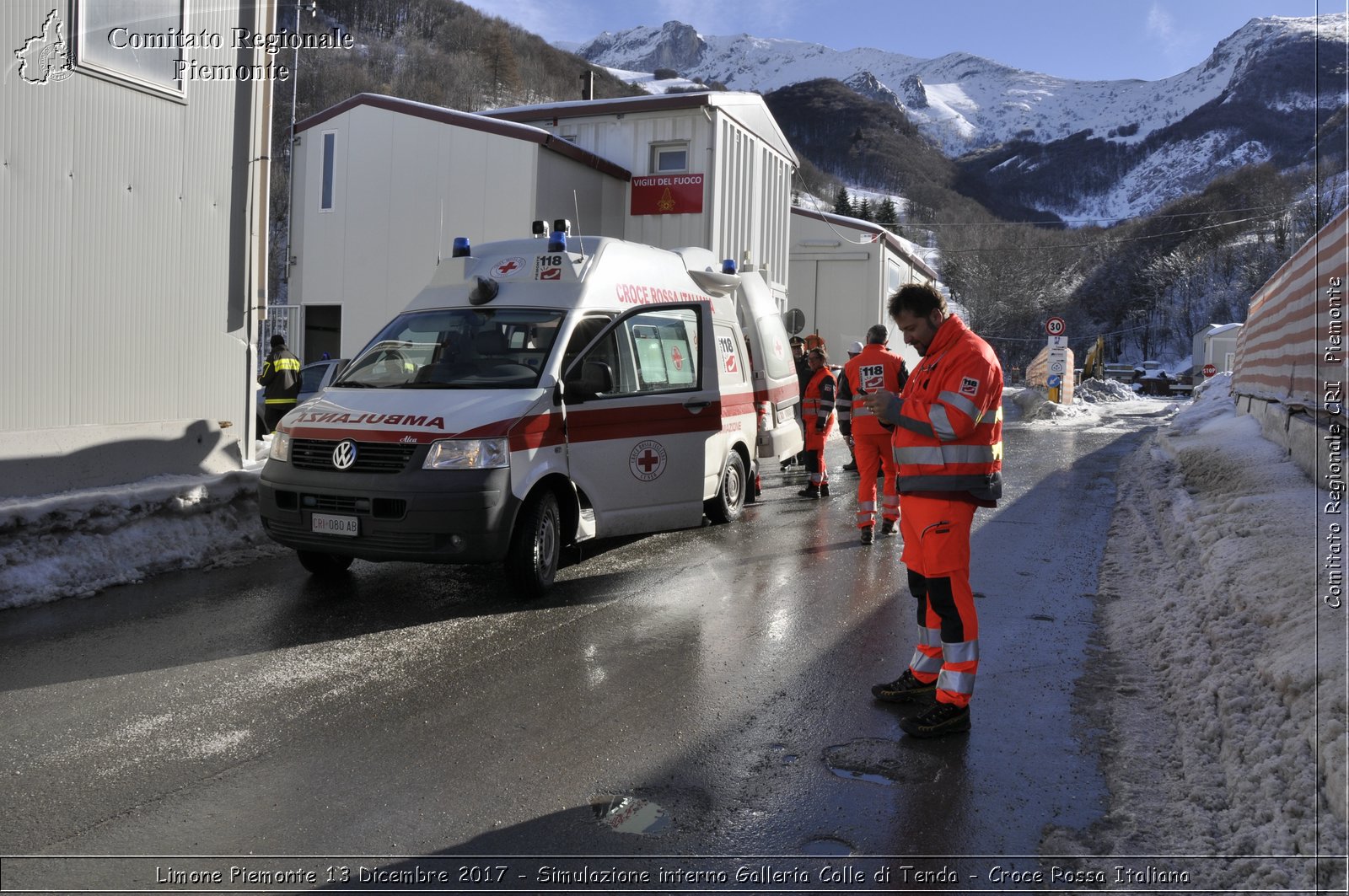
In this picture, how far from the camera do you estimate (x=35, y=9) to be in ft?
23.8

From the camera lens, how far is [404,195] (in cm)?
1653

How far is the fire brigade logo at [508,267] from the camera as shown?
25.1 ft

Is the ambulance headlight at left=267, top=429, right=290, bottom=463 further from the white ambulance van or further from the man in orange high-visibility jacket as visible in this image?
the man in orange high-visibility jacket

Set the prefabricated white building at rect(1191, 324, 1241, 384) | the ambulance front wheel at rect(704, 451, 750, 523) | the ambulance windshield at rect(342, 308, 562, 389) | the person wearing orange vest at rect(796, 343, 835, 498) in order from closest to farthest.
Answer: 1. the ambulance windshield at rect(342, 308, 562, 389)
2. the ambulance front wheel at rect(704, 451, 750, 523)
3. the person wearing orange vest at rect(796, 343, 835, 498)
4. the prefabricated white building at rect(1191, 324, 1241, 384)

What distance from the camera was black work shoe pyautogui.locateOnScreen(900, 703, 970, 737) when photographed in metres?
4.27

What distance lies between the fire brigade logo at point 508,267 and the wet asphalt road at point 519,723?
7.40ft

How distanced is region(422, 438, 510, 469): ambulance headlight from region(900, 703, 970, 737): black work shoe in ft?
9.72

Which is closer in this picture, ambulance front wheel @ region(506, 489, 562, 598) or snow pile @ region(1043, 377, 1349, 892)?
snow pile @ region(1043, 377, 1349, 892)

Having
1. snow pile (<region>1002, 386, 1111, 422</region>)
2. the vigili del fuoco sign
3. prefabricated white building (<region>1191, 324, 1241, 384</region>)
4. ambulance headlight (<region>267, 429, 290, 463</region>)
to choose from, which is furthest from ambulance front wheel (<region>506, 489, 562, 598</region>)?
prefabricated white building (<region>1191, 324, 1241, 384</region>)

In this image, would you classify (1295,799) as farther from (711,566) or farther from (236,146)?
(236,146)

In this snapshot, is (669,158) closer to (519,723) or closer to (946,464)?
(946,464)

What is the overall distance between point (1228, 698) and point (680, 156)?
14971 millimetres

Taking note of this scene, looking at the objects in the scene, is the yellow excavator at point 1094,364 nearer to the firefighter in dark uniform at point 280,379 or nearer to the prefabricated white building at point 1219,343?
the prefabricated white building at point 1219,343

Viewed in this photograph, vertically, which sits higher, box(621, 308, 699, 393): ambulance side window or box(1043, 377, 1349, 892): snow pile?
box(621, 308, 699, 393): ambulance side window
